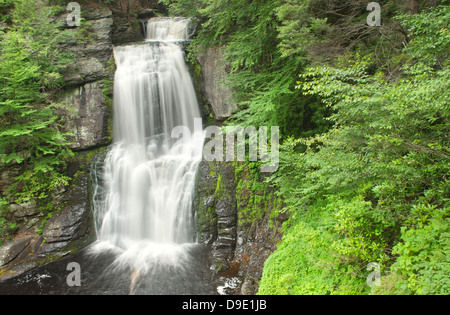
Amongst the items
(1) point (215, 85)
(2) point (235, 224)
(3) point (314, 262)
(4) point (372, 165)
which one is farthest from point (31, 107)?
(4) point (372, 165)

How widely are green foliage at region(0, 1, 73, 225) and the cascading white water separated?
2085 mm

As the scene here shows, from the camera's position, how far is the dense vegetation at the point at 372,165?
3.14m

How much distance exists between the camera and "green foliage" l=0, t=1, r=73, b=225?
336 inches

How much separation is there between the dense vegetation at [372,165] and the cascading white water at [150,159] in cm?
390

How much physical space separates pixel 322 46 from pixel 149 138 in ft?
27.1

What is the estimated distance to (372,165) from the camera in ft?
12.8

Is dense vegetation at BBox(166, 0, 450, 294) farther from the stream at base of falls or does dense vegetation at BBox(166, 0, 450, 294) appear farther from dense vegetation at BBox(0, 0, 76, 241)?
dense vegetation at BBox(0, 0, 76, 241)

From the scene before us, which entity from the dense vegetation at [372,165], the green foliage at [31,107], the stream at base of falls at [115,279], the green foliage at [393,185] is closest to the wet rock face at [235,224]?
the stream at base of falls at [115,279]

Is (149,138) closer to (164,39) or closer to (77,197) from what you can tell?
(77,197)

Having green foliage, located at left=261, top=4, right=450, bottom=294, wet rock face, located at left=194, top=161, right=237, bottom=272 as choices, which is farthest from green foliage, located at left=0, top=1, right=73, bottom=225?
green foliage, located at left=261, top=4, right=450, bottom=294

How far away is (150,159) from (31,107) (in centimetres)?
442

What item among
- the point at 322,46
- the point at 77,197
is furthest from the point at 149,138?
the point at 322,46

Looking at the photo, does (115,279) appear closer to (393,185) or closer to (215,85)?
(393,185)

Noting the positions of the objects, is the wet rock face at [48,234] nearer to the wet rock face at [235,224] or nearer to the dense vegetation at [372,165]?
the wet rock face at [235,224]
